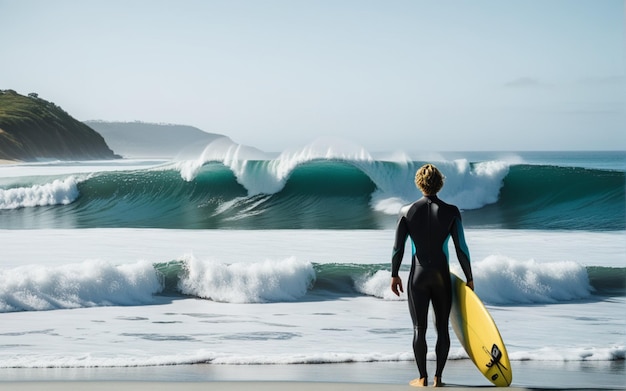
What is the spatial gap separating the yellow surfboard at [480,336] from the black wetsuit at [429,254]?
74mm

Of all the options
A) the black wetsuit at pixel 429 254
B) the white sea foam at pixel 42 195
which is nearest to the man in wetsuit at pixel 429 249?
the black wetsuit at pixel 429 254

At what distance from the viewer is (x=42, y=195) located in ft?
45.1

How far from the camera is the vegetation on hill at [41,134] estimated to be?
778 inches

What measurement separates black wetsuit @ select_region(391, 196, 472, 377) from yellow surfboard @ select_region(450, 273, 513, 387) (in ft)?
0.24

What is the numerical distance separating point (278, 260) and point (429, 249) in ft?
13.6

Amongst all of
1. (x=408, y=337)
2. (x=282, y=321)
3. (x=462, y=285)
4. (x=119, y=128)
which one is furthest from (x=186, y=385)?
(x=119, y=128)

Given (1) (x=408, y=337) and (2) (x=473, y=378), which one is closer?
(2) (x=473, y=378)

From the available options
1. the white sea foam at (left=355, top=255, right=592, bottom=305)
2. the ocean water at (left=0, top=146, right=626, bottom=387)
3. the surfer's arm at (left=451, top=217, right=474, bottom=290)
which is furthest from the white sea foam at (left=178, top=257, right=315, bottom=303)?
the surfer's arm at (left=451, top=217, right=474, bottom=290)

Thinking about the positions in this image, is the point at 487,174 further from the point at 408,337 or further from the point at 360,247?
the point at 408,337

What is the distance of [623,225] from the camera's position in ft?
40.5

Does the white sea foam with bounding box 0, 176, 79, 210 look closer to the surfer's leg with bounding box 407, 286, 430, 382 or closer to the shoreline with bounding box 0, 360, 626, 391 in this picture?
the shoreline with bounding box 0, 360, 626, 391

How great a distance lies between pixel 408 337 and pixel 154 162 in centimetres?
1357

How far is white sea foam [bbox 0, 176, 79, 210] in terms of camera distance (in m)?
13.7

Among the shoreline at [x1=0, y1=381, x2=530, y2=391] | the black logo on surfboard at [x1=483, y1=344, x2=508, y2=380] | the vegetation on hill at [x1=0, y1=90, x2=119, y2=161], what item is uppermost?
the vegetation on hill at [x1=0, y1=90, x2=119, y2=161]
